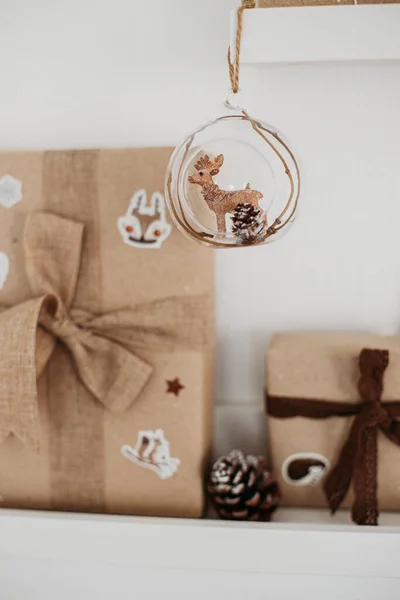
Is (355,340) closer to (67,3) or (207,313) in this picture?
(207,313)

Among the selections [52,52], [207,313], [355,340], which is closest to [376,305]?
[355,340]

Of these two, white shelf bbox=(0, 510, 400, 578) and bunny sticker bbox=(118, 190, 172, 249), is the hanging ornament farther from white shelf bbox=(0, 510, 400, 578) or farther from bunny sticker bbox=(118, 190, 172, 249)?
white shelf bbox=(0, 510, 400, 578)

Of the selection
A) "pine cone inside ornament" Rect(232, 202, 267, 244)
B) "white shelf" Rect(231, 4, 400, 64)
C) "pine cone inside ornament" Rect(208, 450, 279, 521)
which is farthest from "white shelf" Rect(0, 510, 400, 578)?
"white shelf" Rect(231, 4, 400, 64)

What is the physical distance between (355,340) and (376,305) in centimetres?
7

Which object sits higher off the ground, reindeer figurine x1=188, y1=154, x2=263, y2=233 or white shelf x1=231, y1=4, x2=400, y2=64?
white shelf x1=231, y1=4, x2=400, y2=64

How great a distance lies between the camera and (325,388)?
655 millimetres

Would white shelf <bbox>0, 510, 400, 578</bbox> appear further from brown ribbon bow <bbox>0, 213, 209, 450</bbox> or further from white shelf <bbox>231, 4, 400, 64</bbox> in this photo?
white shelf <bbox>231, 4, 400, 64</bbox>

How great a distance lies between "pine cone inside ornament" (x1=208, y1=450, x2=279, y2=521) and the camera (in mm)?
649

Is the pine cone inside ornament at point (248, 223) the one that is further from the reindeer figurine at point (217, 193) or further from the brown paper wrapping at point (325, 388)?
the brown paper wrapping at point (325, 388)

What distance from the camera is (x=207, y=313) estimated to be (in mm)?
670

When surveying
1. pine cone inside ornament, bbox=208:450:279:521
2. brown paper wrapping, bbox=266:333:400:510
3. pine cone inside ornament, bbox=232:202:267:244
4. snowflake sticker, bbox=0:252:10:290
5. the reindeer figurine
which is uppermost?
the reindeer figurine

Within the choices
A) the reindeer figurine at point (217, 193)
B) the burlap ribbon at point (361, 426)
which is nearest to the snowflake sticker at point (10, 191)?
the reindeer figurine at point (217, 193)

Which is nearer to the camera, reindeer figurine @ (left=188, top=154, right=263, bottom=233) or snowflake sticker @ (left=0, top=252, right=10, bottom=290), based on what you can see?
reindeer figurine @ (left=188, top=154, right=263, bottom=233)

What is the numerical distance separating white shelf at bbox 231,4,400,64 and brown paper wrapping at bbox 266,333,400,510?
0.28 m
